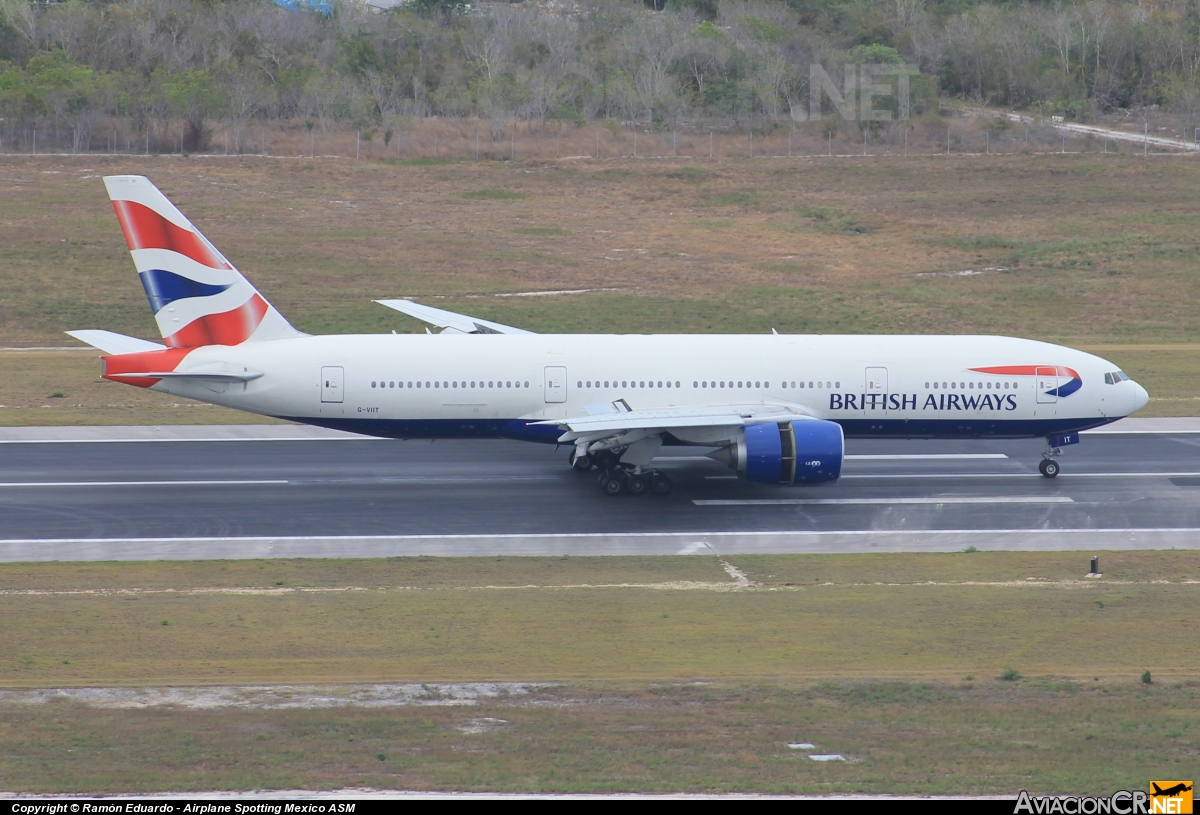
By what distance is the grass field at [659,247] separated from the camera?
194ft

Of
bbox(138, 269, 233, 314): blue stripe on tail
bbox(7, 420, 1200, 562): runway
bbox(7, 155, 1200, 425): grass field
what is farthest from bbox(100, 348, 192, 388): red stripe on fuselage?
bbox(7, 155, 1200, 425): grass field

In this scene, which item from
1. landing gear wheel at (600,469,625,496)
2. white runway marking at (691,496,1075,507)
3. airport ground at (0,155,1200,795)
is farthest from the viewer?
landing gear wheel at (600,469,625,496)

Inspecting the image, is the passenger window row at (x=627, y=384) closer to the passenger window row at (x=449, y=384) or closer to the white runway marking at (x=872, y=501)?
the passenger window row at (x=449, y=384)

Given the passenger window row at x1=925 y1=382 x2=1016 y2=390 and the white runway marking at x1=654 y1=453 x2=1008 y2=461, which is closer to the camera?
the passenger window row at x1=925 y1=382 x2=1016 y2=390

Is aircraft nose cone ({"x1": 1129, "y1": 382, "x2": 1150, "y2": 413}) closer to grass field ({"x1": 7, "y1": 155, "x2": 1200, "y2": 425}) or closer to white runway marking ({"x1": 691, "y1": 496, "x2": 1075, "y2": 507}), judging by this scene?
white runway marking ({"x1": 691, "y1": 496, "x2": 1075, "y2": 507})

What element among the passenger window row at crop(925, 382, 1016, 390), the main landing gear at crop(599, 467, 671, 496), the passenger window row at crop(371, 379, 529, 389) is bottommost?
the main landing gear at crop(599, 467, 671, 496)

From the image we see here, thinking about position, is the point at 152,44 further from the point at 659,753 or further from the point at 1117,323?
the point at 659,753

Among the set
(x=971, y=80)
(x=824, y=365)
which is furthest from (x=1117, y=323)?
(x=971, y=80)

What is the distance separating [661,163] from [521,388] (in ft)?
192

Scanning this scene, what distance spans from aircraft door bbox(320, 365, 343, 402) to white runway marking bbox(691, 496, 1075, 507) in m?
9.69

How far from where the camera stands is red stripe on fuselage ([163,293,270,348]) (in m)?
32.4

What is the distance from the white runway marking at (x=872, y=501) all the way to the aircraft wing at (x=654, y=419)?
2.08m

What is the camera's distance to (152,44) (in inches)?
3989

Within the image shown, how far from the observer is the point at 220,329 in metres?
32.6
